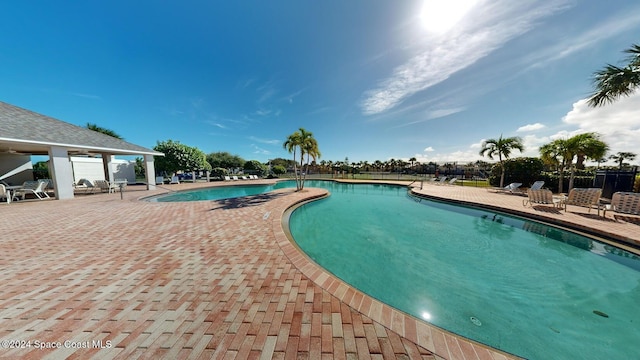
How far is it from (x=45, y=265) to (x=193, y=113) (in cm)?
2920

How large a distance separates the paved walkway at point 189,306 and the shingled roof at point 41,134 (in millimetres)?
7421

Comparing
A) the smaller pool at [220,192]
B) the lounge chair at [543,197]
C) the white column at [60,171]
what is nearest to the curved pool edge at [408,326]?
the lounge chair at [543,197]

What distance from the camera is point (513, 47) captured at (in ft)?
26.6

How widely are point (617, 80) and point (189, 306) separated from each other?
475 inches

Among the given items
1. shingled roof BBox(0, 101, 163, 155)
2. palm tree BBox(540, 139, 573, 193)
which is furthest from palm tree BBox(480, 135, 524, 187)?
shingled roof BBox(0, 101, 163, 155)

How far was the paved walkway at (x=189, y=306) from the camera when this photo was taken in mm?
1667

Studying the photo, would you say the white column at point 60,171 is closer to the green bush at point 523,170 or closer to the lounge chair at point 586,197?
the lounge chair at point 586,197

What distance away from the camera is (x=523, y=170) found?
14.7m

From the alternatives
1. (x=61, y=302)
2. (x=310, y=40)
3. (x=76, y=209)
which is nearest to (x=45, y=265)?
(x=61, y=302)

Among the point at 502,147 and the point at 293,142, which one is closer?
the point at 293,142

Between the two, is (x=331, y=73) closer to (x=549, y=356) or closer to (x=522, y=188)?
(x=549, y=356)

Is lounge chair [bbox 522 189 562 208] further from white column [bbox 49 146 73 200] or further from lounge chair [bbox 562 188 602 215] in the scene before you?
white column [bbox 49 146 73 200]

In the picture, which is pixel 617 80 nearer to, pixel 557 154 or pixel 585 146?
pixel 585 146

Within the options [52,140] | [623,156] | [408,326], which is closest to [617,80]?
[408,326]
